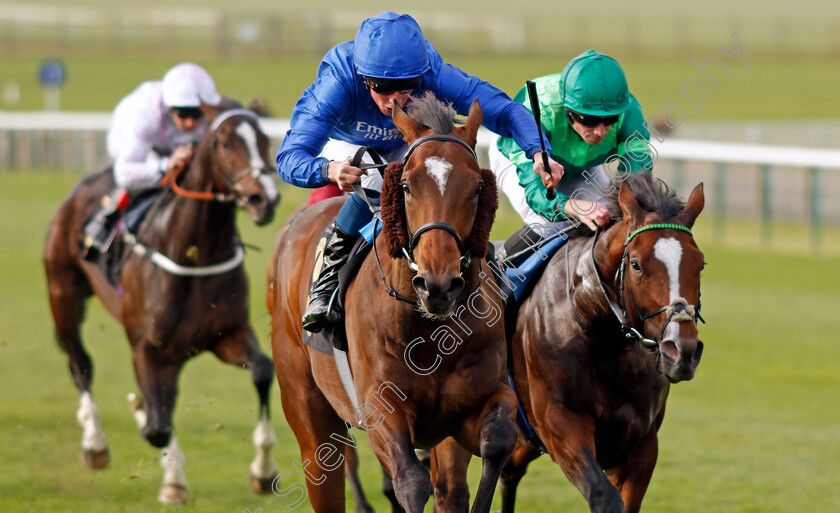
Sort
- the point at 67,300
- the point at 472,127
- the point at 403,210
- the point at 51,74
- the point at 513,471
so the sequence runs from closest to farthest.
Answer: the point at 403,210, the point at 472,127, the point at 513,471, the point at 67,300, the point at 51,74

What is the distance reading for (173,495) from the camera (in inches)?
235

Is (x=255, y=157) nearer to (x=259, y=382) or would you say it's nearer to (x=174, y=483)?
(x=259, y=382)

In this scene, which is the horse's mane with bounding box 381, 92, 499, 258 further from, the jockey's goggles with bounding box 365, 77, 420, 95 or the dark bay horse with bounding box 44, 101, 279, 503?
the dark bay horse with bounding box 44, 101, 279, 503

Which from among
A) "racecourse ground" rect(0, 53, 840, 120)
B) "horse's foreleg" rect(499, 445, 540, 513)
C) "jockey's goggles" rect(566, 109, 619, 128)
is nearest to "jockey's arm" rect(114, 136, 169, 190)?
"horse's foreleg" rect(499, 445, 540, 513)

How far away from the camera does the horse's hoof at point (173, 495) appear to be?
595 cm

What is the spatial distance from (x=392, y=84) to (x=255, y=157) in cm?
264

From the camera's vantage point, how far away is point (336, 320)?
4.14m

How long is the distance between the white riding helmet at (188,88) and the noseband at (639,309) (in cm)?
327

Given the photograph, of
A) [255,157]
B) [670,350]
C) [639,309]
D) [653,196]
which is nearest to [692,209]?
[653,196]

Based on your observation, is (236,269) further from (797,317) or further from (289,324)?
(797,317)

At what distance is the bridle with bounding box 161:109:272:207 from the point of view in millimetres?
6375

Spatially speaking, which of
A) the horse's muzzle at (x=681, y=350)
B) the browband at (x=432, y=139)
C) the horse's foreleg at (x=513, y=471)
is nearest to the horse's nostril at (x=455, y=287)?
the browband at (x=432, y=139)

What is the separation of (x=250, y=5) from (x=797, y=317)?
6151cm

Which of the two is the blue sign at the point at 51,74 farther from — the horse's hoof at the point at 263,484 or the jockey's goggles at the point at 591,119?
the jockey's goggles at the point at 591,119
